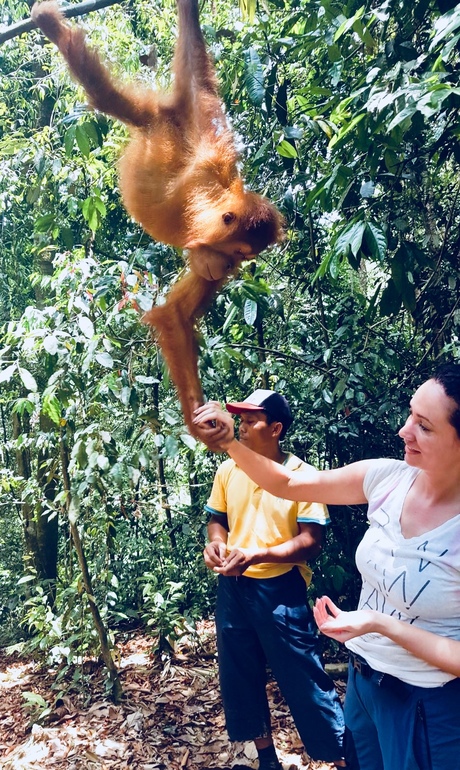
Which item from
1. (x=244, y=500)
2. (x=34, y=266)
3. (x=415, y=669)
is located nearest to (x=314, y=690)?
(x=244, y=500)

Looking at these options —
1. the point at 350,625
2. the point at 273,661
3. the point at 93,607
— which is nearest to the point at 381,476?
the point at 350,625

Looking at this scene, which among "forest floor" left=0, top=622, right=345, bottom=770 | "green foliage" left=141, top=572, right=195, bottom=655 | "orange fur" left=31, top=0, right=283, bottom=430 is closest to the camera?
"orange fur" left=31, top=0, right=283, bottom=430

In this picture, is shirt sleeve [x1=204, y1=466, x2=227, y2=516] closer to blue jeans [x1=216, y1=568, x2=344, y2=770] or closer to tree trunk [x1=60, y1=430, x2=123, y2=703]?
blue jeans [x1=216, y1=568, x2=344, y2=770]

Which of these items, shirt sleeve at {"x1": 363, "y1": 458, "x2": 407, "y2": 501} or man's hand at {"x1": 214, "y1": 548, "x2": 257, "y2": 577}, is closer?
shirt sleeve at {"x1": 363, "y1": 458, "x2": 407, "y2": 501}

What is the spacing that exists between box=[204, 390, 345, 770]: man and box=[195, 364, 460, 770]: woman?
654mm

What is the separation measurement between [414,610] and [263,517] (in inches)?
42.9

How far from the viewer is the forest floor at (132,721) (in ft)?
9.05

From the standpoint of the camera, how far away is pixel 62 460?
10.5 feet

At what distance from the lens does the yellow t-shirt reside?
232 cm

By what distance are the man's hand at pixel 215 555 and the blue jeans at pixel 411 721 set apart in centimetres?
77

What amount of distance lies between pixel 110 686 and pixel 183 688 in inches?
16.2

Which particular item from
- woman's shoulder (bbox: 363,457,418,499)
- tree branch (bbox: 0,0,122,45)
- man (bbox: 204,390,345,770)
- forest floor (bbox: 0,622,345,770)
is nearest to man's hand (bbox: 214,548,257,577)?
man (bbox: 204,390,345,770)

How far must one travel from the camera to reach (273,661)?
2254 millimetres

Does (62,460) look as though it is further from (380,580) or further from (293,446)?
(380,580)
